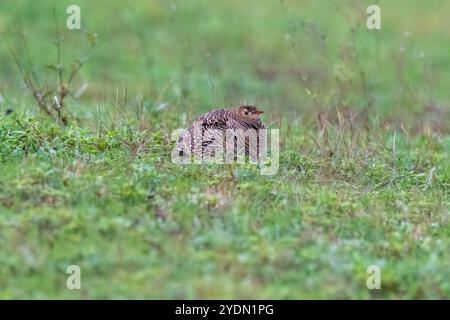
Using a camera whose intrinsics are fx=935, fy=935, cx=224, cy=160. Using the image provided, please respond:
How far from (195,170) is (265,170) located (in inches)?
22.3

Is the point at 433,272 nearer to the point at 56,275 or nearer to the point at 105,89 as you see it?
the point at 56,275

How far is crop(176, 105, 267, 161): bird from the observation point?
7.60 meters

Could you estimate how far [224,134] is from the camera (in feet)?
25.2

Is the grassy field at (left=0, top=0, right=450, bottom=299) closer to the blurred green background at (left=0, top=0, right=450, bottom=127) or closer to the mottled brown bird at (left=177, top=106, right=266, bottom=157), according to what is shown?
the mottled brown bird at (left=177, top=106, right=266, bottom=157)

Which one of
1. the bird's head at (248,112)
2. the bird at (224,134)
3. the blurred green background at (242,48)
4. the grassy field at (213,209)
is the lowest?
the grassy field at (213,209)

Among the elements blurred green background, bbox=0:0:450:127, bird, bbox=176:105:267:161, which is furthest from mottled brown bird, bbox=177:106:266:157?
blurred green background, bbox=0:0:450:127

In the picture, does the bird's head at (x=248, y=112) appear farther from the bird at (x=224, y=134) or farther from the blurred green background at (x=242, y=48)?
the blurred green background at (x=242, y=48)

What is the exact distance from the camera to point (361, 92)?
47.2 ft

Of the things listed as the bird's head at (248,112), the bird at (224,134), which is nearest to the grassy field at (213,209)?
the bird at (224,134)

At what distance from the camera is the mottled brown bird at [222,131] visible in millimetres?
7613

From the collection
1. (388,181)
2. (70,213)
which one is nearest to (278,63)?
(388,181)

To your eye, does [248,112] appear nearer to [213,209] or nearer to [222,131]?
[222,131]

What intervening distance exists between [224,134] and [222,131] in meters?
0.04

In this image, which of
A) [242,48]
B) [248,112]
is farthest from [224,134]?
[242,48]
